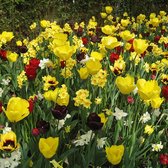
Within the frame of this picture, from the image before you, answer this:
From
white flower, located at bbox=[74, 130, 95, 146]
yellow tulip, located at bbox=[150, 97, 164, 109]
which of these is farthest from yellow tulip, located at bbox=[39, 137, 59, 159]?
yellow tulip, located at bbox=[150, 97, 164, 109]

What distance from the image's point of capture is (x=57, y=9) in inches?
282

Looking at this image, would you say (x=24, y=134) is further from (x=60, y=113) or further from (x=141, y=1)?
(x=141, y=1)

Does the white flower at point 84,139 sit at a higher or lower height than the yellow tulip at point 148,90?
lower

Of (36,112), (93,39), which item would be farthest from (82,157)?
(93,39)

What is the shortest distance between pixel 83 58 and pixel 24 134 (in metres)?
0.93

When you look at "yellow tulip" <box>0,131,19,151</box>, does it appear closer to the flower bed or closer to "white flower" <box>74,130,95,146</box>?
the flower bed

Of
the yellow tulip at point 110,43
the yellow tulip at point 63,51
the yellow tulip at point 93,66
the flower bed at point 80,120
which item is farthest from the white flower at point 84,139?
the yellow tulip at point 110,43

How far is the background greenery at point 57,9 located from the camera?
636cm

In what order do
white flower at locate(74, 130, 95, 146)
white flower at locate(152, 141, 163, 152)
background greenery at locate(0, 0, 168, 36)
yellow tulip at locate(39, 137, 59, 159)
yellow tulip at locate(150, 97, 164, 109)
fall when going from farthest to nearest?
background greenery at locate(0, 0, 168, 36), yellow tulip at locate(150, 97, 164, 109), white flower at locate(152, 141, 163, 152), white flower at locate(74, 130, 95, 146), yellow tulip at locate(39, 137, 59, 159)

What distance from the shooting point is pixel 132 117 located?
109 inches

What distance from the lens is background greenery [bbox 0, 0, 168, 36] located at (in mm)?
6355

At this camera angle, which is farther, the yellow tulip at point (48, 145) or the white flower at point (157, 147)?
the white flower at point (157, 147)

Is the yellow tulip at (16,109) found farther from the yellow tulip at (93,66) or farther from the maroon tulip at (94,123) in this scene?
the yellow tulip at (93,66)

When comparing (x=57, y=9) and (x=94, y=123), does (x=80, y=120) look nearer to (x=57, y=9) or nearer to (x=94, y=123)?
(x=94, y=123)
